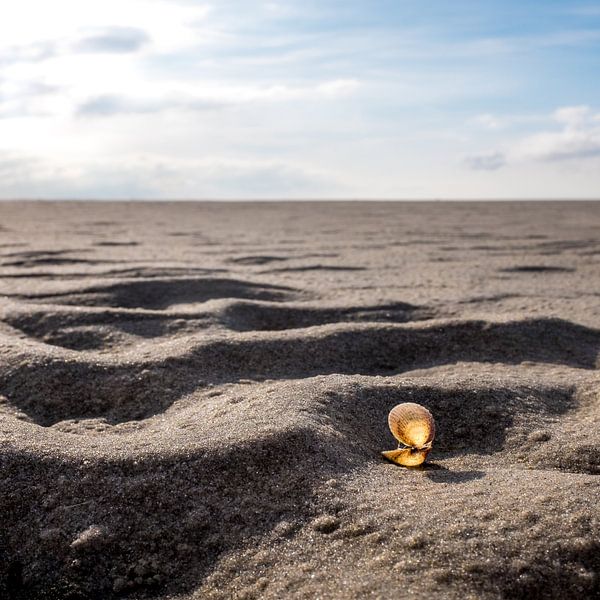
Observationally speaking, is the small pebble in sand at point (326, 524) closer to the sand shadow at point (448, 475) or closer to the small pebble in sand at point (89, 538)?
the sand shadow at point (448, 475)

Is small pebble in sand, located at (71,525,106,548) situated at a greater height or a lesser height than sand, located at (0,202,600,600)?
lesser

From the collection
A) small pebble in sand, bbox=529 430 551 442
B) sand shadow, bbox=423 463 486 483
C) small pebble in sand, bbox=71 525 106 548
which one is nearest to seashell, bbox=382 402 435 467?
sand shadow, bbox=423 463 486 483

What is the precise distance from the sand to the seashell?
37mm

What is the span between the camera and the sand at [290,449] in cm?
127

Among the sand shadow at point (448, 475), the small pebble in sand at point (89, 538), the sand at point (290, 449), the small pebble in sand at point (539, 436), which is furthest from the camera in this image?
the small pebble in sand at point (539, 436)

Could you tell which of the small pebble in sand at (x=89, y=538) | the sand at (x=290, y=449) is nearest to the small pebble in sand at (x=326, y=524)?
the sand at (x=290, y=449)

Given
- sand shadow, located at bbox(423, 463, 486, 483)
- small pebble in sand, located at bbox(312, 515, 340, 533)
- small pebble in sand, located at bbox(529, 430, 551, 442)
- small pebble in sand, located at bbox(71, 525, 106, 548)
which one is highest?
small pebble in sand, located at bbox(529, 430, 551, 442)

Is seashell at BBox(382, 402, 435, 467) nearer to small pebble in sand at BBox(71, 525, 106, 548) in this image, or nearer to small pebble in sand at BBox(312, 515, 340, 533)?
small pebble in sand at BBox(312, 515, 340, 533)

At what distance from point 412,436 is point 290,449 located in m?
0.28

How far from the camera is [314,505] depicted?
141 cm

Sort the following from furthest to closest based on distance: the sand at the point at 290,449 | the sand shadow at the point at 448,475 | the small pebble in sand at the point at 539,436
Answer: the small pebble in sand at the point at 539,436, the sand shadow at the point at 448,475, the sand at the point at 290,449

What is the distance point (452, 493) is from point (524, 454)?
364 mm

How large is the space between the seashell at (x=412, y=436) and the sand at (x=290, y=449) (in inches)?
1.4

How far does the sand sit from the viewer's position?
1.27m
